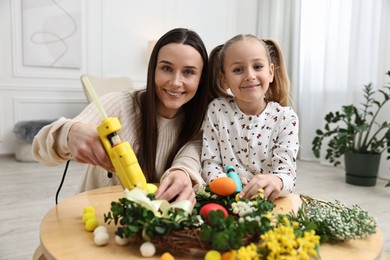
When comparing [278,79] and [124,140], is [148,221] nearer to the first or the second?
[124,140]

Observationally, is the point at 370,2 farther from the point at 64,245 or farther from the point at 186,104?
the point at 64,245

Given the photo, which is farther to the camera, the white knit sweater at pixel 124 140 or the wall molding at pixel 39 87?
the wall molding at pixel 39 87

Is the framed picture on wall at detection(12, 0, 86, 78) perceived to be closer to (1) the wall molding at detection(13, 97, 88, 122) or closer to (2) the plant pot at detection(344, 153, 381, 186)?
(1) the wall molding at detection(13, 97, 88, 122)

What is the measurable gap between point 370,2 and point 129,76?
8.55ft

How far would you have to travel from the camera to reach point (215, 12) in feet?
15.4

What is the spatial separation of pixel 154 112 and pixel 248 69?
328 millimetres

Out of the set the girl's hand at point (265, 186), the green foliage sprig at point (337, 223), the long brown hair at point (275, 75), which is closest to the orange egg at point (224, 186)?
the girl's hand at point (265, 186)

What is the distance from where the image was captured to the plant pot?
8.97 feet

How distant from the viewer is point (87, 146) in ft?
2.58

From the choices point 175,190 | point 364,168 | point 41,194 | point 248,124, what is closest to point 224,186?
point 175,190

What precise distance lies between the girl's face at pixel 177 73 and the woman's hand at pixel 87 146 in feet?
1.10

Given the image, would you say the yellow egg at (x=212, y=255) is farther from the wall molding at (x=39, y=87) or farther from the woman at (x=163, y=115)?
the wall molding at (x=39, y=87)

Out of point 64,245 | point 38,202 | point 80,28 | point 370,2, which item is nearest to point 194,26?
point 80,28

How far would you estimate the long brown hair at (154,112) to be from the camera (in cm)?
112
